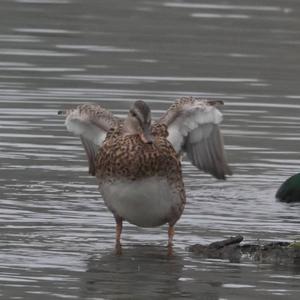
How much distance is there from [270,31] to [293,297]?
16.0 m

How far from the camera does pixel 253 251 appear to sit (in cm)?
1127

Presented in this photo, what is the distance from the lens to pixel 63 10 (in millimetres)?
27234

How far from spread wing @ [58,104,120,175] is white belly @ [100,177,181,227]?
2.56 feet

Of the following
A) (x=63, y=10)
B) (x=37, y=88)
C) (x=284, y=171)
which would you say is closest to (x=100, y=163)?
(x=284, y=171)

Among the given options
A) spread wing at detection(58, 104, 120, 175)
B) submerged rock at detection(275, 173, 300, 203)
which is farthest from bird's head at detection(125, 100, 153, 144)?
submerged rock at detection(275, 173, 300, 203)

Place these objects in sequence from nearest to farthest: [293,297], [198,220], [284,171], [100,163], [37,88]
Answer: [293,297] < [100,163] < [198,220] < [284,171] < [37,88]

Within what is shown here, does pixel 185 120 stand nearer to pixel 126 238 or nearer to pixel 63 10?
pixel 126 238

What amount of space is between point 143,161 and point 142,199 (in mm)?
270

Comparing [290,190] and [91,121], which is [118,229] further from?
[290,190]

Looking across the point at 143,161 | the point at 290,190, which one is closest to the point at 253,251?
the point at 143,161

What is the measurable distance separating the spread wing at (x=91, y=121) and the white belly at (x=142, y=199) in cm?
78

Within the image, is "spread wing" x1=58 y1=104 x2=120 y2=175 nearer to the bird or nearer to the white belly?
the bird

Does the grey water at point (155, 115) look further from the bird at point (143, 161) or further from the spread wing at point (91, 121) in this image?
the spread wing at point (91, 121)

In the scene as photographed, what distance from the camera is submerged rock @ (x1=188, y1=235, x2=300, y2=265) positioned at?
11109 millimetres
